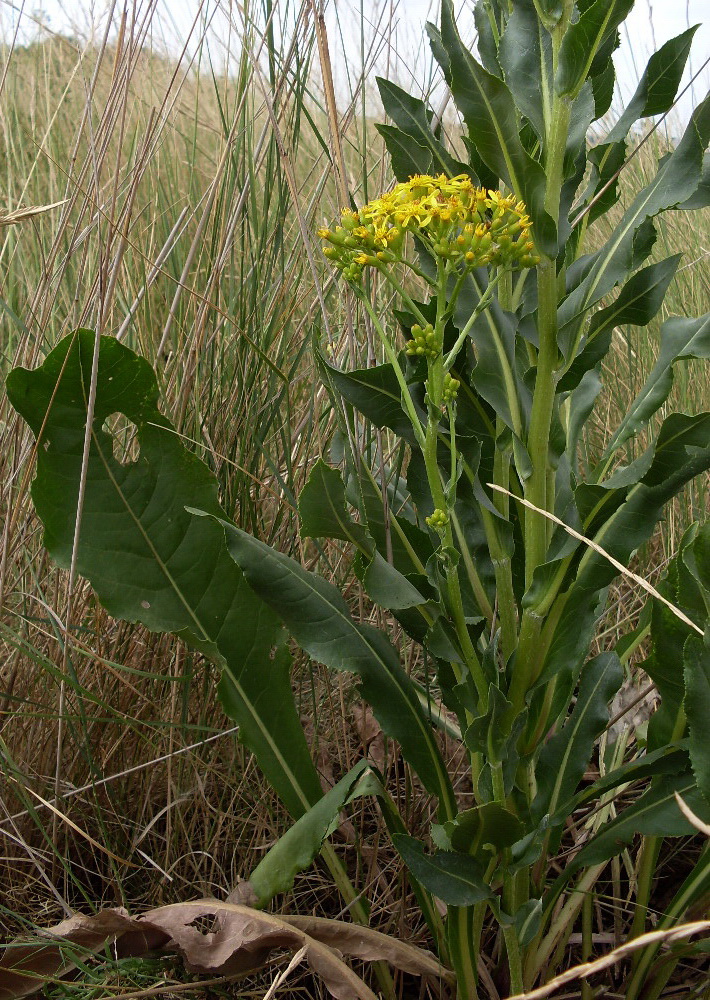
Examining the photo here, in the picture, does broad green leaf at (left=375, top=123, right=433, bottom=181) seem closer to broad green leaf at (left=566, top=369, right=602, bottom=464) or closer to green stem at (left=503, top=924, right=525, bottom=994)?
broad green leaf at (left=566, top=369, right=602, bottom=464)

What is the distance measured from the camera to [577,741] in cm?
115

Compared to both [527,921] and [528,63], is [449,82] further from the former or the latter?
[527,921]

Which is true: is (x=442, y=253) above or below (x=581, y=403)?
above

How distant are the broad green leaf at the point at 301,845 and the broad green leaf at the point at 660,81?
0.85 meters

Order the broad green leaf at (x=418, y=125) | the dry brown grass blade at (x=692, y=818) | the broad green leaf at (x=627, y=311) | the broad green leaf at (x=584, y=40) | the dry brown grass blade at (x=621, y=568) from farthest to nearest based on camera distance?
1. the broad green leaf at (x=418, y=125)
2. the broad green leaf at (x=627, y=311)
3. the broad green leaf at (x=584, y=40)
4. the dry brown grass blade at (x=621, y=568)
5. the dry brown grass blade at (x=692, y=818)

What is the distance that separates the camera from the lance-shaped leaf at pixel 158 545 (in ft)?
3.92

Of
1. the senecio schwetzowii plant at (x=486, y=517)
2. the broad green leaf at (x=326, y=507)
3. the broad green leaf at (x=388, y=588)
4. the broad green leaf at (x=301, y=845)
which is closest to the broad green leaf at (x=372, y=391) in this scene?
the senecio schwetzowii plant at (x=486, y=517)

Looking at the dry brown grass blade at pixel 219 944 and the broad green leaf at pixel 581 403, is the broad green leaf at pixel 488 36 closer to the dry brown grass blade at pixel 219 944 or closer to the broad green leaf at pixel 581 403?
the broad green leaf at pixel 581 403

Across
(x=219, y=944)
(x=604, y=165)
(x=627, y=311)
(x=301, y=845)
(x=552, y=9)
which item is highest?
(x=552, y=9)

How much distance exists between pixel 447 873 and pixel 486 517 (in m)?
0.42

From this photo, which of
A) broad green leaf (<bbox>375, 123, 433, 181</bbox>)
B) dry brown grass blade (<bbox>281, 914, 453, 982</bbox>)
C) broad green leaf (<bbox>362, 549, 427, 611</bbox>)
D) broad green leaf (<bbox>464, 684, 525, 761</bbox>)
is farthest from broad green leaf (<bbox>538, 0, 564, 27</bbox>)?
dry brown grass blade (<bbox>281, 914, 453, 982</bbox>)

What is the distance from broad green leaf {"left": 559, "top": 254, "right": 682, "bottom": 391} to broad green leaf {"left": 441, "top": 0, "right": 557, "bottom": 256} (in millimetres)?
110

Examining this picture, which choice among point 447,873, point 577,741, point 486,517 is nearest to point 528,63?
point 486,517

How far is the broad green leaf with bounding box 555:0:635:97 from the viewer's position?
3.18ft
